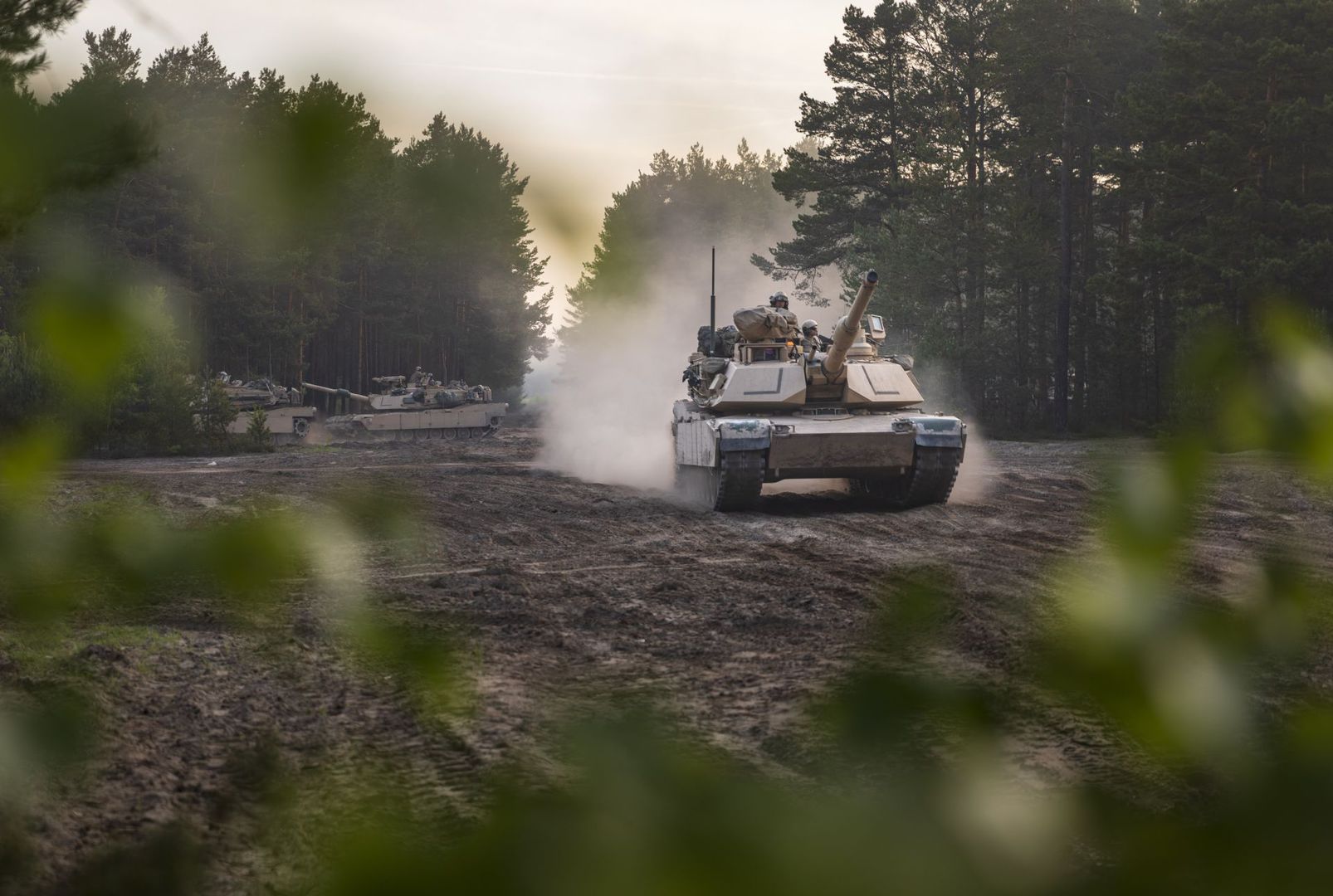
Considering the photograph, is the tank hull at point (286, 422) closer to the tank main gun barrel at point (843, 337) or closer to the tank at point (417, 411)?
the tank at point (417, 411)

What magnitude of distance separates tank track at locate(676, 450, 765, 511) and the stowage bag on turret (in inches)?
78.6

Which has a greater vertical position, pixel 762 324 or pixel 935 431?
pixel 762 324

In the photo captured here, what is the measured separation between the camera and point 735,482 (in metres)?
15.4

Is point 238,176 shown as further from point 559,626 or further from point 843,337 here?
point 843,337

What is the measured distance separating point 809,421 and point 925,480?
1687 millimetres

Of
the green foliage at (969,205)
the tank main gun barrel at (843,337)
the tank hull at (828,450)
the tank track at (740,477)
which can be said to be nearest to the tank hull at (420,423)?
the green foliage at (969,205)

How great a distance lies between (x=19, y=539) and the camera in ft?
3.51

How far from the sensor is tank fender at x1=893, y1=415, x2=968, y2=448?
51.3ft

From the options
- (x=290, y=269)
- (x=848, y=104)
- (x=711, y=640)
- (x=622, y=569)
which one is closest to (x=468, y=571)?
(x=622, y=569)

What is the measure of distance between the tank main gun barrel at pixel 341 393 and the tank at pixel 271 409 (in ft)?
2.21

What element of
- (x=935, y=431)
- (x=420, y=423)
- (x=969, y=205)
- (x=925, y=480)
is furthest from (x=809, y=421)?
(x=420, y=423)

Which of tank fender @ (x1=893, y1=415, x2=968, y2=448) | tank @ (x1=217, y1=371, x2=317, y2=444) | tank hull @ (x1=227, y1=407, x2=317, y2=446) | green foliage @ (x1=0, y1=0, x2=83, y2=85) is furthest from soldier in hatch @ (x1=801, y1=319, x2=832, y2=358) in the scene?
tank hull @ (x1=227, y1=407, x2=317, y2=446)

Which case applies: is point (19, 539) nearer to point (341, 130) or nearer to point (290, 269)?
point (341, 130)

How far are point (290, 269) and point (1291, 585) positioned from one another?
1.26 meters
